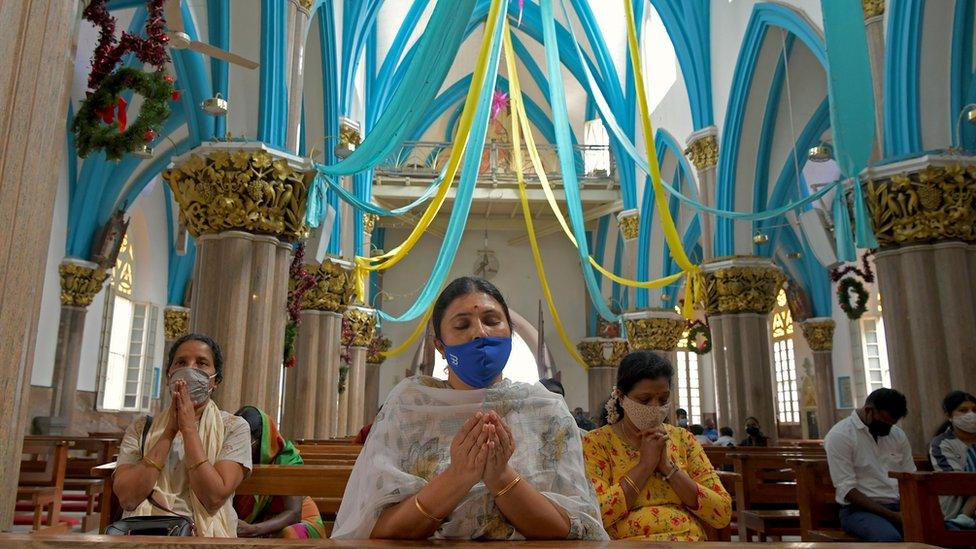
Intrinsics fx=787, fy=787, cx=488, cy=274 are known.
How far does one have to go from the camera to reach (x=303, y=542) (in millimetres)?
1496

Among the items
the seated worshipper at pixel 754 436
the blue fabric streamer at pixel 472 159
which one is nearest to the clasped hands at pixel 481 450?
the blue fabric streamer at pixel 472 159

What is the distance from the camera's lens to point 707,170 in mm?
12289

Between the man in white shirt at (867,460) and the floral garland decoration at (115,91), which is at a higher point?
the floral garland decoration at (115,91)

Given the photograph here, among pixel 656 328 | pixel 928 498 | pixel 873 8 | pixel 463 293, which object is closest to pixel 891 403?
pixel 928 498

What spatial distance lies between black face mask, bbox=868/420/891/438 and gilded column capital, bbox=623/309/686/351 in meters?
10.9

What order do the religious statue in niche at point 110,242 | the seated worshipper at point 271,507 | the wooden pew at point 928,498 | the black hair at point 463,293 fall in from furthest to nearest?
the religious statue in niche at point 110,242, the wooden pew at point 928,498, the seated worshipper at point 271,507, the black hair at point 463,293

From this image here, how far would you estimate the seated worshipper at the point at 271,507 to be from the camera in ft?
10.0

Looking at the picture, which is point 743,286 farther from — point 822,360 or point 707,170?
point 822,360

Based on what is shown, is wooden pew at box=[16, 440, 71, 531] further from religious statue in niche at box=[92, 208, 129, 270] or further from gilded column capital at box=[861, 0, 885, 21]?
gilded column capital at box=[861, 0, 885, 21]

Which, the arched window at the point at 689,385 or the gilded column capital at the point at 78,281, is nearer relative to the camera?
the gilded column capital at the point at 78,281

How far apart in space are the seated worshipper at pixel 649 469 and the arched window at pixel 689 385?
803 inches

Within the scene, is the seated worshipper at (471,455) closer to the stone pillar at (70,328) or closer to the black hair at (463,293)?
the black hair at (463,293)

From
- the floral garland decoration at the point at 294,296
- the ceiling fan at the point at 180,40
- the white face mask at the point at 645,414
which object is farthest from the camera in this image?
the floral garland decoration at the point at 294,296

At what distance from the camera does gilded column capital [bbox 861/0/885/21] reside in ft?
26.6
